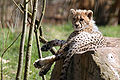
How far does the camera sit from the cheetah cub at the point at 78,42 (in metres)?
3.09

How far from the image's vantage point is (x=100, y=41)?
3350 mm

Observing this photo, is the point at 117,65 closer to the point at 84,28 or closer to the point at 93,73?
the point at 93,73

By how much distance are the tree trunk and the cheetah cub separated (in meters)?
0.14

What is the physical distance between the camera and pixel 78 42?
3229 millimetres

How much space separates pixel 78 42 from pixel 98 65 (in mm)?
754

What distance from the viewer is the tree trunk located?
249 cm

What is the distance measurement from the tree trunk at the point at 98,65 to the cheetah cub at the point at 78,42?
143 mm

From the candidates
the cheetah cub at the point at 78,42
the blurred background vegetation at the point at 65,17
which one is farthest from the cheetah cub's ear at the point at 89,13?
the blurred background vegetation at the point at 65,17

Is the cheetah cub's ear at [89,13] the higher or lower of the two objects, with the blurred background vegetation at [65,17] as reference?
higher

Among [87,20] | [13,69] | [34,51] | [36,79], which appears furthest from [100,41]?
[13,69]

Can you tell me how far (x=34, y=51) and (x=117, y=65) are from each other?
7.19 feet

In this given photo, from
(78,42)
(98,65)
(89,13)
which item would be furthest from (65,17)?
(98,65)

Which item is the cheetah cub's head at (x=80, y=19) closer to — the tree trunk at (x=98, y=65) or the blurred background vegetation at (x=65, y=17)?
the tree trunk at (x=98, y=65)

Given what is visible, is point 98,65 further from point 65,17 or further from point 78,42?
point 65,17
